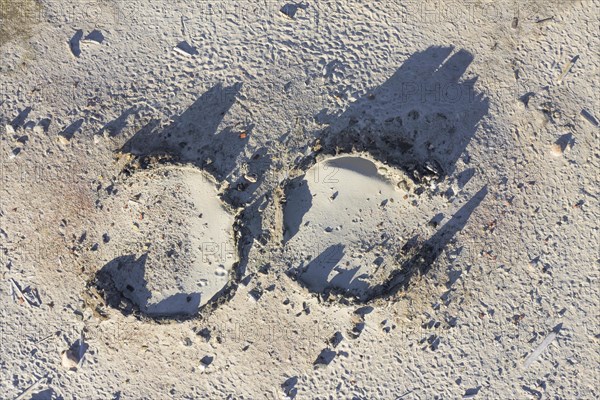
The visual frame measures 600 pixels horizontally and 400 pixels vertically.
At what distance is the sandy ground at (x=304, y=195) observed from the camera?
7.28 m

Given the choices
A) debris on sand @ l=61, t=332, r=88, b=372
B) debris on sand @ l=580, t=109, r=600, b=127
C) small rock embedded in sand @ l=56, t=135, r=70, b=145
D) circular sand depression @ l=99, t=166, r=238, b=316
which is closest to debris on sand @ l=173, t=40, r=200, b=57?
circular sand depression @ l=99, t=166, r=238, b=316

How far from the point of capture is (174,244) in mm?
7375

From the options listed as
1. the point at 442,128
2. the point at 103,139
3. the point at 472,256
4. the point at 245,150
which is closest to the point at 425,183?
the point at 442,128

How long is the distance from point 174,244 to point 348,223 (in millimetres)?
3035

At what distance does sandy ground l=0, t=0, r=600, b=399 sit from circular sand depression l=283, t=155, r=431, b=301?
35mm

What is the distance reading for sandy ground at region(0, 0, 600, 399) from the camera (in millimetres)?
7281

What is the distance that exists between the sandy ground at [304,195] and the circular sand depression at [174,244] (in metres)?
0.04

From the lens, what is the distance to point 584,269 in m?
7.54

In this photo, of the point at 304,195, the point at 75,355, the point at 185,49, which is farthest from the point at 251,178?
the point at 75,355

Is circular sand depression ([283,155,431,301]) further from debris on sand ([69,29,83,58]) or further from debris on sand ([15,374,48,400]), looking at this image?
debris on sand ([15,374,48,400])

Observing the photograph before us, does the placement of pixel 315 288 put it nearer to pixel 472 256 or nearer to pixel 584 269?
pixel 472 256

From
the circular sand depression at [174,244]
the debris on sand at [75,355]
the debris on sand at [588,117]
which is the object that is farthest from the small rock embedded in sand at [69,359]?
the debris on sand at [588,117]

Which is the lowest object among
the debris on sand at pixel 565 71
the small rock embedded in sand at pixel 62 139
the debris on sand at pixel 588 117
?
the small rock embedded in sand at pixel 62 139

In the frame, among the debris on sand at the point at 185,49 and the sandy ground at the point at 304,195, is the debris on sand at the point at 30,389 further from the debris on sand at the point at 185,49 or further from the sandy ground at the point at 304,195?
the debris on sand at the point at 185,49
